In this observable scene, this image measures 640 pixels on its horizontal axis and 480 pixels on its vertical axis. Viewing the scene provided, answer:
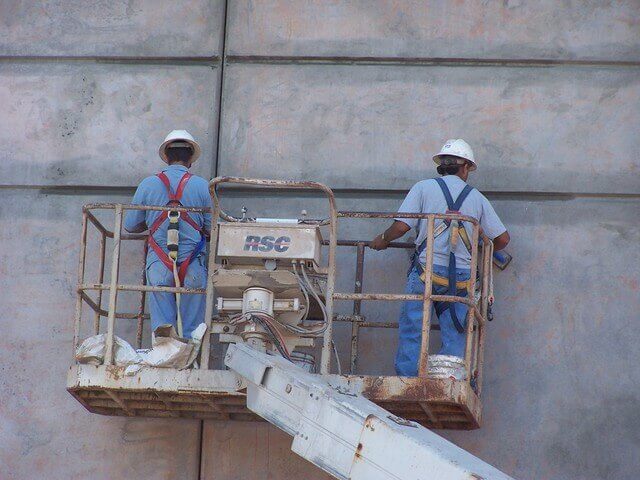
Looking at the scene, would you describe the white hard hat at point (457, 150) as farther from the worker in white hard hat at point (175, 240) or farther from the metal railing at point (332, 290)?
the worker in white hard hat at point (175, 240)

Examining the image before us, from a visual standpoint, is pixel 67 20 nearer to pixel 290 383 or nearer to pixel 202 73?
pixel 202 73

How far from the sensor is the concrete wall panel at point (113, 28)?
38.5 feet

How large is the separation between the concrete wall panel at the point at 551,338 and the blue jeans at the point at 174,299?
997 millimetres

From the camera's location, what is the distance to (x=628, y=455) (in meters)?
10.6

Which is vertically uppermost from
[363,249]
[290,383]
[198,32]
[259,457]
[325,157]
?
[198,32]

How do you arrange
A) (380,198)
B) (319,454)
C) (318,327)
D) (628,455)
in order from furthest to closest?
(380,198) → (628,455) → (318,327) → (319,454)

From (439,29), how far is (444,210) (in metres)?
1.93

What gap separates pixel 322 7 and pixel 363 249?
2.11m

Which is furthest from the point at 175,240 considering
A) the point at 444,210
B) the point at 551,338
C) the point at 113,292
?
the point at 551,338

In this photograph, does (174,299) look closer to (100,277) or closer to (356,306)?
(100,277)

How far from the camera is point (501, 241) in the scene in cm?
1059

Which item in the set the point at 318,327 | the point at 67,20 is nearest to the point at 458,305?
the point at 318,327

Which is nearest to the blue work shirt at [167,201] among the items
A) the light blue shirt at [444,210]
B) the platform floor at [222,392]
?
the platform floor at [222,392]

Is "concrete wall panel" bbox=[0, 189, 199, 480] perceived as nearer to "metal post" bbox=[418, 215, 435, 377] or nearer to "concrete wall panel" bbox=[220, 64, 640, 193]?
"concrete wall panel" bbox=[220, 64, 640, 193]
